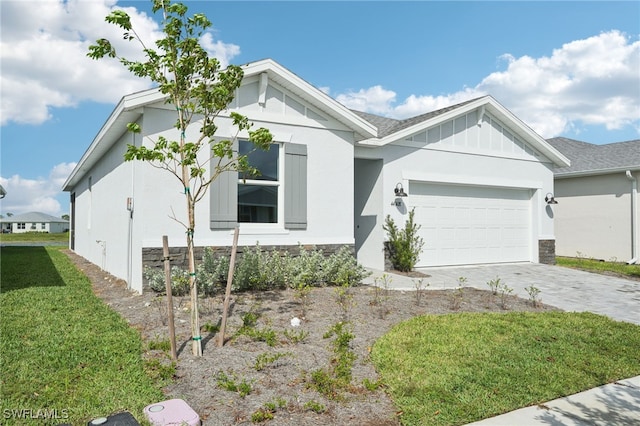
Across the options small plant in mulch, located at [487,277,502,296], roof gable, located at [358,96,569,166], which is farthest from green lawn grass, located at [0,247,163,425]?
roof gable, located at [358,96,569,166]

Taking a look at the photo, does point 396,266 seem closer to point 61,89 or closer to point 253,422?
point 253,422

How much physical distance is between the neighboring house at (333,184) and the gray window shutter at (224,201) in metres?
0.02

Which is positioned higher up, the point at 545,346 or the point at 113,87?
the point at 113,87

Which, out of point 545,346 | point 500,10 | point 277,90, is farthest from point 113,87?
point 545,346

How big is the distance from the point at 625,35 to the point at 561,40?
176 centimetres

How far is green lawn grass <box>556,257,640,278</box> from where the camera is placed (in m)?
11.9

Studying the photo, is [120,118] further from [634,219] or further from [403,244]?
[634,219]

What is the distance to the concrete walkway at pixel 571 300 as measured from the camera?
3242 mm

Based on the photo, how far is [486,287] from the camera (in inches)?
341

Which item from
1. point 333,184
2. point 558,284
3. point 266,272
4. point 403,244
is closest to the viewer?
point 266,272

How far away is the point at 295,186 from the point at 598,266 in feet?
35.2

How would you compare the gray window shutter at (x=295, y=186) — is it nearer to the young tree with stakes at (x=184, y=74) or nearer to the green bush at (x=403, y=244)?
the green bush at (x=403, y=244)

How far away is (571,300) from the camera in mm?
7738

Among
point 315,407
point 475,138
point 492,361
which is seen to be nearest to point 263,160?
point 492,361
